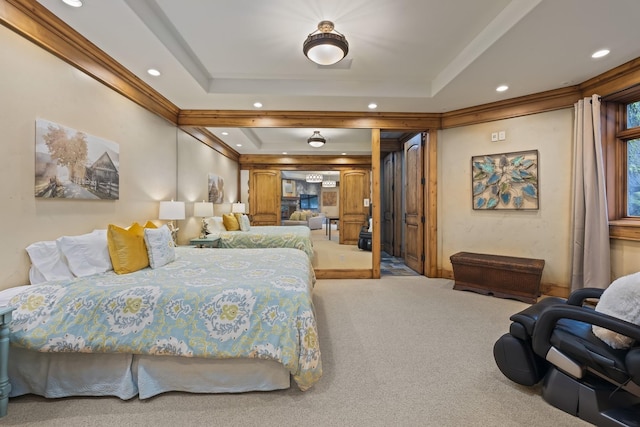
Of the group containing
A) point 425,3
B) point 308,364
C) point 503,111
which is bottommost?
point 308,364

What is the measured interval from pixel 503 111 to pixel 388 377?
396cm

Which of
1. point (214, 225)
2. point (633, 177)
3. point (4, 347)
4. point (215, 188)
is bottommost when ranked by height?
point (4, 347)

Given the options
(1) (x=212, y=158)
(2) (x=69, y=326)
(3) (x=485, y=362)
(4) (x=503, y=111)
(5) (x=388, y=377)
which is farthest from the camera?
(1) (x=212, y=158)

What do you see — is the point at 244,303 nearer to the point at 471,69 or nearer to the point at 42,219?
the point at 42,219

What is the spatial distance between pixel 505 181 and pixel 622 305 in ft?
9.60

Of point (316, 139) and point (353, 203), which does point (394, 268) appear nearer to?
point (353, 203)

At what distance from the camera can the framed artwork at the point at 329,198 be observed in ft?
42.3

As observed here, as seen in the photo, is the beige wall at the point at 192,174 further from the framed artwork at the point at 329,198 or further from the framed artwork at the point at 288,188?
the framed artwork at the point at 329,198

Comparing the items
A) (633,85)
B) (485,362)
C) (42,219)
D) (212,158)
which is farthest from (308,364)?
(212,158)

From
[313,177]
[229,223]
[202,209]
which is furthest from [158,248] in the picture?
[313,177]

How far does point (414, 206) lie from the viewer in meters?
4.95

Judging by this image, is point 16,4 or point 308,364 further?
point 16,4

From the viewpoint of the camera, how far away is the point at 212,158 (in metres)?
5.42

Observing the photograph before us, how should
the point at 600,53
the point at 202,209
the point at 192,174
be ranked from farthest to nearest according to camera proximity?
the point at 192,174, the point at 202,209, the point at 600,53
